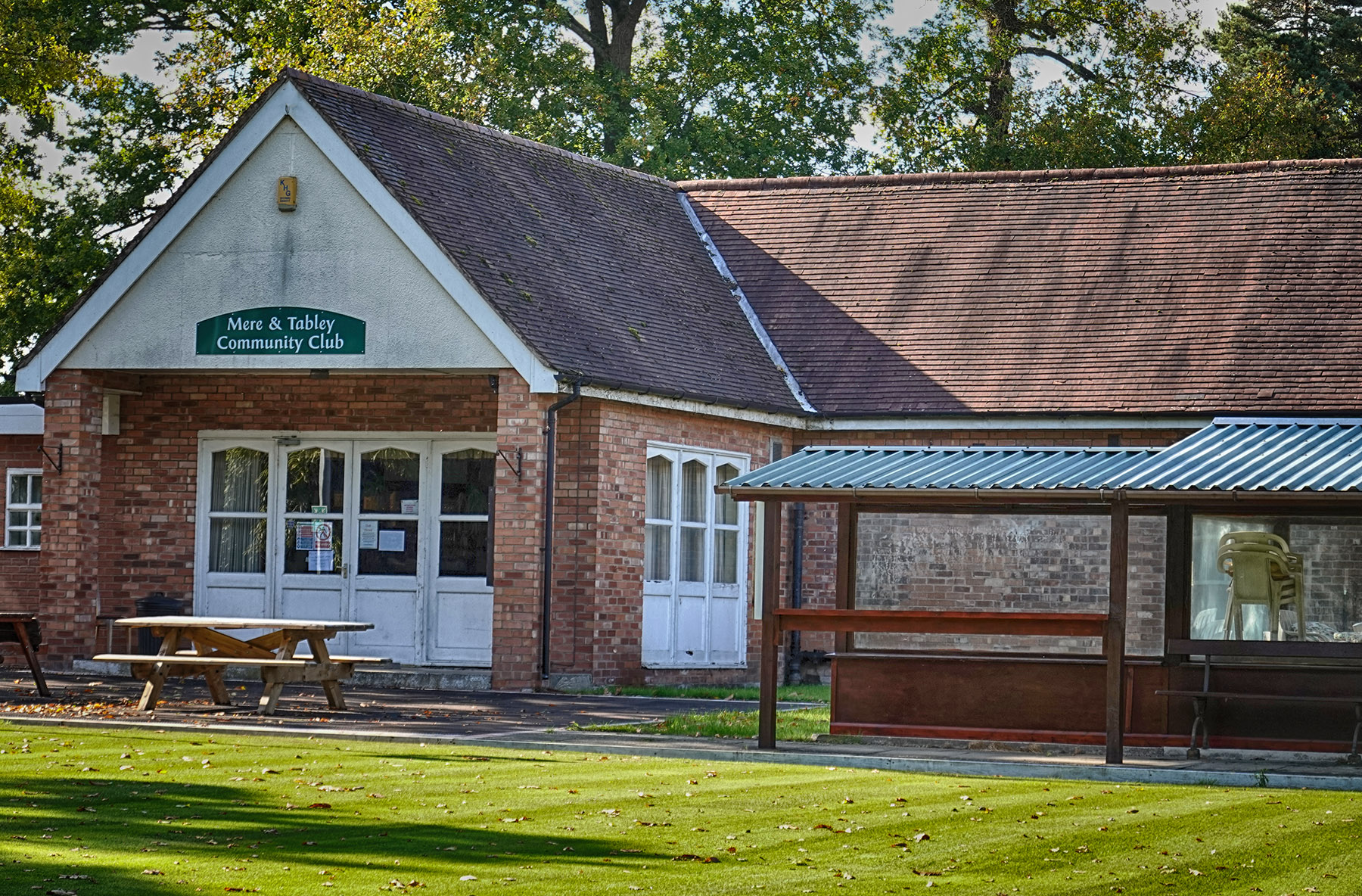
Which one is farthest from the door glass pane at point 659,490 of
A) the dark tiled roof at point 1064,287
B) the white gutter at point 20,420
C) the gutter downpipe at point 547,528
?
the white gutter at point 20,420

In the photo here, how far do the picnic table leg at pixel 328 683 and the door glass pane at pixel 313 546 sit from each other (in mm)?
5297

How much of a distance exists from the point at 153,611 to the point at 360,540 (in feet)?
8.06

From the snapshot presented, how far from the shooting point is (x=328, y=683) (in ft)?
57.8

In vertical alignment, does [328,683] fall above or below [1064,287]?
below

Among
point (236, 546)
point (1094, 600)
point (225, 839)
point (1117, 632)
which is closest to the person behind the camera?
point (225, 839)

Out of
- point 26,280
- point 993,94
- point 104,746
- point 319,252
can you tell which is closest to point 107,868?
point 104,746

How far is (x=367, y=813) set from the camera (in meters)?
10.7

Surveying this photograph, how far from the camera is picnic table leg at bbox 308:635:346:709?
17.5 meters

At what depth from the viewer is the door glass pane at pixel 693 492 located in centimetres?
2314

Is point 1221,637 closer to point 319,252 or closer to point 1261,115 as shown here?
point 319,252

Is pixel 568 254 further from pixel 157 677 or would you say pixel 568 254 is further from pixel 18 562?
pixel 18 562

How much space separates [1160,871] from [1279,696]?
6.56 metres

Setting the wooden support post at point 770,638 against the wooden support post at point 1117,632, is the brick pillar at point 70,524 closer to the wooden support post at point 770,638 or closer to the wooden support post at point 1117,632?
the wooden support post at point 770,638

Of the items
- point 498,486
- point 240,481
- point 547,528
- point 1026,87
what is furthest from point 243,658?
point 1026,87
